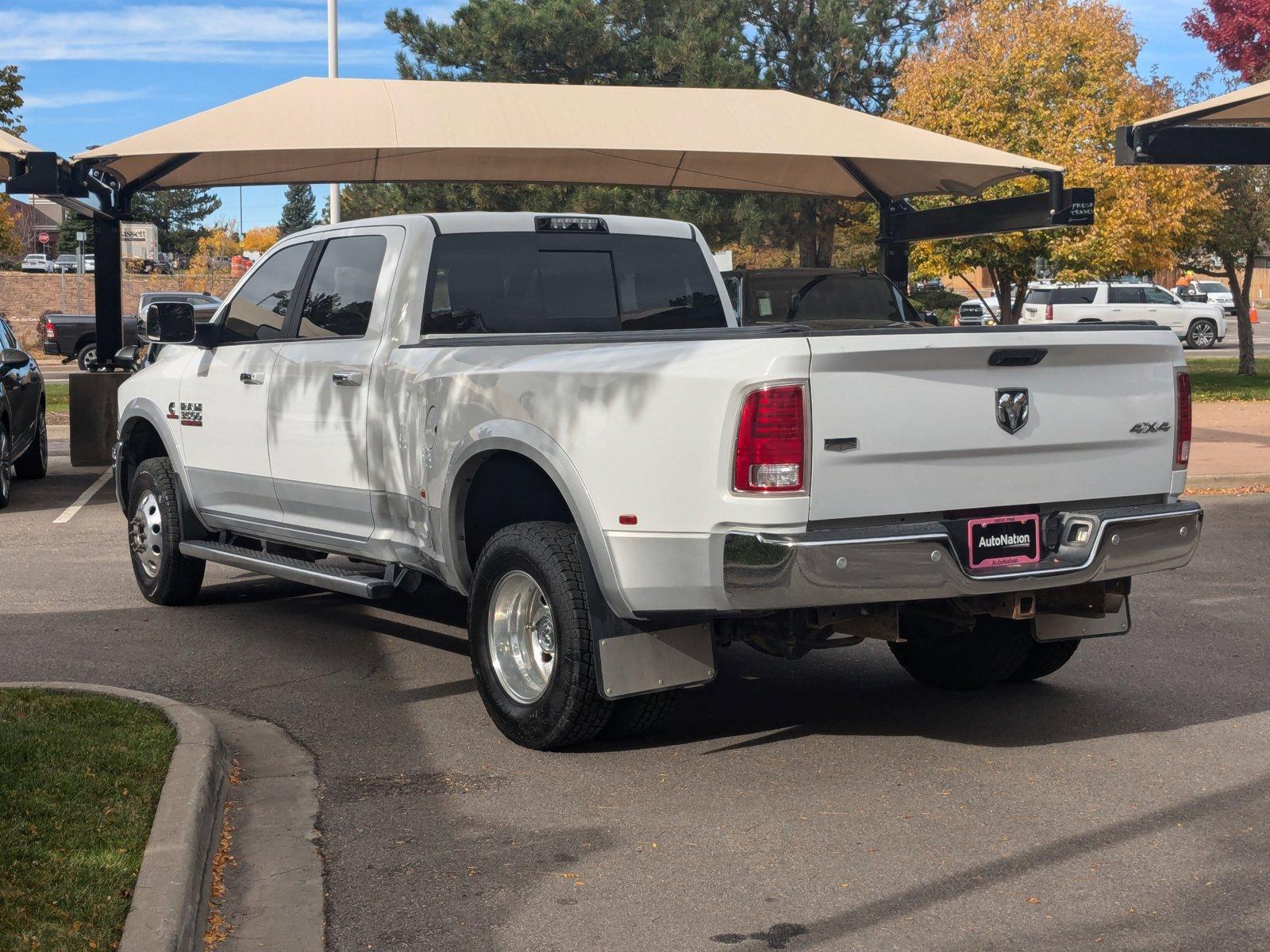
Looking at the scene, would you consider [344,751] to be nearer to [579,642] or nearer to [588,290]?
[579,642]

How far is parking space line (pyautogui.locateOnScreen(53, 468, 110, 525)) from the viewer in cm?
1258

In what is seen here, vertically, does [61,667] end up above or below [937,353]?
Answer: below

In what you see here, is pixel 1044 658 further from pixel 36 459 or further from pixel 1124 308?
pixel 1124 308

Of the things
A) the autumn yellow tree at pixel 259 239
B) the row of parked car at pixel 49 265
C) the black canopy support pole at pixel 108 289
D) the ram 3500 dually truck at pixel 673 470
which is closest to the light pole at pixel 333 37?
the black canopy support pole at pixel 108 289

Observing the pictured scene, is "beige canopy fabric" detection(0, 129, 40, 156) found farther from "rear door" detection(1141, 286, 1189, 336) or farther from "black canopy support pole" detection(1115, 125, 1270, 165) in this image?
"rear door" detection(1141, 286, 1189, 336)

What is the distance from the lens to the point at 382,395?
21.9ft

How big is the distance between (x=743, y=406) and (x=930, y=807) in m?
1.51

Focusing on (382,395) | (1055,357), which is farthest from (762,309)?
(1055,357)

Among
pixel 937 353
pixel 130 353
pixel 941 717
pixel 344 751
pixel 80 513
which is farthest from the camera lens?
pixel 130 353

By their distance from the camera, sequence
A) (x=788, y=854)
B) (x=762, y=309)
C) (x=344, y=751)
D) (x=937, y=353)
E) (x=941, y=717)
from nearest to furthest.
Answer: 1. (x=788, y=854)
2. (x=937, y=353)
3. (x=344, y=751)
4. (x=941, y=717)
5. (x=762, y=309)

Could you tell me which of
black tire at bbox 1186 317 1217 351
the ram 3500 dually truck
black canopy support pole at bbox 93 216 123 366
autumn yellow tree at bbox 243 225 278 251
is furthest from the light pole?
autumn yellow tree at bbox 243 225 278 251

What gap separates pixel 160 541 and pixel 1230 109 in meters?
9.70

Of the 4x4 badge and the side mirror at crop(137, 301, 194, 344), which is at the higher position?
the side mirror at crop(137, 301, 194, 344)

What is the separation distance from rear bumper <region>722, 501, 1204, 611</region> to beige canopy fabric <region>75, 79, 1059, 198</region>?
851cm
